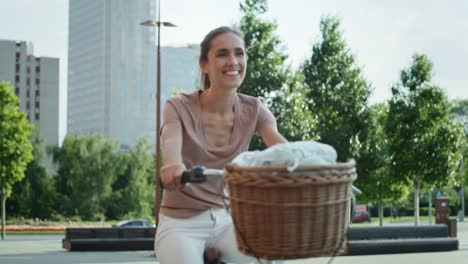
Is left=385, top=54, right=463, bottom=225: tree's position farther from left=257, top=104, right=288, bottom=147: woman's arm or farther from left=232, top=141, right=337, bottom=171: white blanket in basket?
left=232, top=141, right=337, bottom=171: white blanket in basket

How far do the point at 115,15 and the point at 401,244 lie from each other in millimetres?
139882

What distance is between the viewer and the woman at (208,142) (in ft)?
9.27

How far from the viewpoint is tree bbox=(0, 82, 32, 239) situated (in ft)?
88.8

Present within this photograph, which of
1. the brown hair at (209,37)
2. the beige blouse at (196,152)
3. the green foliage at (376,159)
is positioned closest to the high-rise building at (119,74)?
the green foliage at (376,159)

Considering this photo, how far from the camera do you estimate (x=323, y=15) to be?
1078 inches

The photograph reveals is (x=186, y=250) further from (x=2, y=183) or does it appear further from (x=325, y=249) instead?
(x=2, y=183)

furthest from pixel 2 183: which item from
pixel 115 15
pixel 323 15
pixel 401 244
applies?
pixel 115 15

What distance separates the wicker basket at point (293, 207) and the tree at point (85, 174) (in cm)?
4414

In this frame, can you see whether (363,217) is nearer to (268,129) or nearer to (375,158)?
(375,158)

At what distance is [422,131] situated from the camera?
27312 millimetres

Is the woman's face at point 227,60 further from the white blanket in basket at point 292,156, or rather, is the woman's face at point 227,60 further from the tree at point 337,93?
the tree at point 337,93

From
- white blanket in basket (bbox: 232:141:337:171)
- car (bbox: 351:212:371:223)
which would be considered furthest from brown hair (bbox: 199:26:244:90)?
car (bbox: 351:212:371:223)

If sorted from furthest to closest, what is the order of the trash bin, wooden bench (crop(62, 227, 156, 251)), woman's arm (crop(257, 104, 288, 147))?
the trash bin
wooden bench (crop(62, 227, 156, 251))
woman's arm (crop(257, 104, 288, 147))

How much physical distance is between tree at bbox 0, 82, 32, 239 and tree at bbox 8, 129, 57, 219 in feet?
62.2
